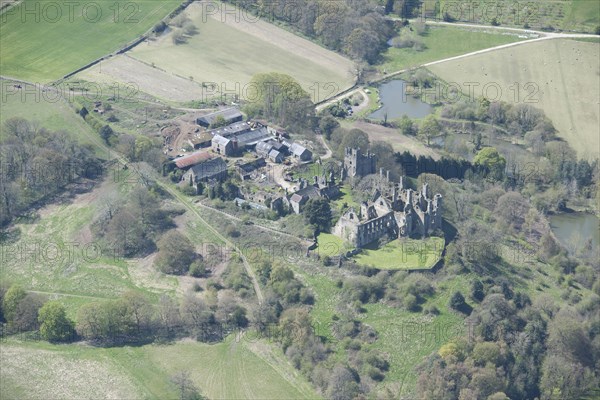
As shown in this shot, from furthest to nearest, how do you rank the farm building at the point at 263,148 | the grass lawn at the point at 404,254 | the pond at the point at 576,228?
1. the farm building at the point at 263,148
2. the pond at the point at 576,228
3. the grass lawn at the point at 404,254

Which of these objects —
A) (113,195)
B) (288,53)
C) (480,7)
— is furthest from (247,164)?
(480,7)

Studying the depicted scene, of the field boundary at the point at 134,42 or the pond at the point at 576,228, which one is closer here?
the pond at the point at 576,228

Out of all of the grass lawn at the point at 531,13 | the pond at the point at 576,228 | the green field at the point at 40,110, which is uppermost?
the grass lawn at the point at 531,13

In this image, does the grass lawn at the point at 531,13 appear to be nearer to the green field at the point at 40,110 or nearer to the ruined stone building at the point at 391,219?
the green field at the point at 40,110

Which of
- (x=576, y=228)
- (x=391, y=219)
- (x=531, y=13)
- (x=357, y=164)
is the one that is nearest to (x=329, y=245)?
(x=391, y=219)

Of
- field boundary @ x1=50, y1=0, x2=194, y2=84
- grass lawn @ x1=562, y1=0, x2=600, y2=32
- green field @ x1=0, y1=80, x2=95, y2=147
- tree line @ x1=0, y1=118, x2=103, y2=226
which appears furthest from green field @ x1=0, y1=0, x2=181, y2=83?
grass lawn @ x1=562, y1=0, x2=600, y2=32

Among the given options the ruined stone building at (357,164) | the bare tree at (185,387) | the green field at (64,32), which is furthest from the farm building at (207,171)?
the green field at (64,32)

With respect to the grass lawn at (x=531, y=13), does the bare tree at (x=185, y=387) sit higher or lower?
lower
